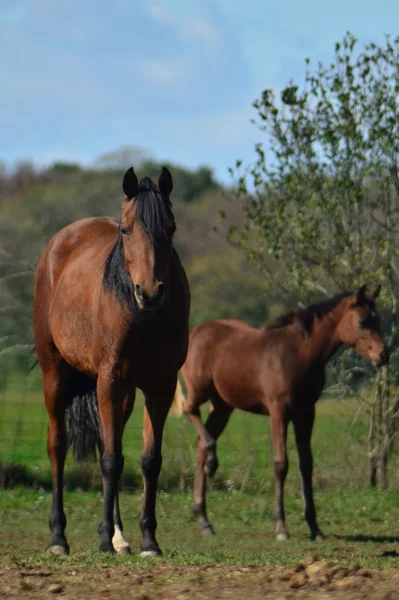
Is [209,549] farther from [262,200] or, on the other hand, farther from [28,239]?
[28,239]

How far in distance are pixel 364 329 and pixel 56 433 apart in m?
3.51

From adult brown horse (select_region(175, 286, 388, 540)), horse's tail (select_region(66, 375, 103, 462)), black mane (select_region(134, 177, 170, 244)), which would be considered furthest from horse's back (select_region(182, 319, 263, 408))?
black mane (select_region(134, 177, 170, 244))

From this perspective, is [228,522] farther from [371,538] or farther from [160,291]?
[160,291]

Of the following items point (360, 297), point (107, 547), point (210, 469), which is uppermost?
point (360, 297)

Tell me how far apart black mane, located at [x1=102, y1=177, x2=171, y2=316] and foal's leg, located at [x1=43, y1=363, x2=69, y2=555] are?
1.24 m

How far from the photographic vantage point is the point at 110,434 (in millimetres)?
6613

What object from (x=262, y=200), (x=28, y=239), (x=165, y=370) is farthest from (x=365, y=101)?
(x=28, y=239)

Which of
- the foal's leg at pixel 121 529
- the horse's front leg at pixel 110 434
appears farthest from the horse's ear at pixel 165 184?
the foal's leg at pixel 121 529

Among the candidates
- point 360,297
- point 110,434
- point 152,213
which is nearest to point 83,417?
point 110,434

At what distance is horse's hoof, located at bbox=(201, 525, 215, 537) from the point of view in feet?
32.4

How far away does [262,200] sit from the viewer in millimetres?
12117

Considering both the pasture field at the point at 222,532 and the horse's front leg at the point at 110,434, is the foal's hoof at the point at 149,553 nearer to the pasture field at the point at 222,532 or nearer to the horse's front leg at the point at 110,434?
the pasture field at the point at 222,532

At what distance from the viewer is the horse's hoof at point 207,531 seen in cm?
988

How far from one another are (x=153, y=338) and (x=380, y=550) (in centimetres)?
325
